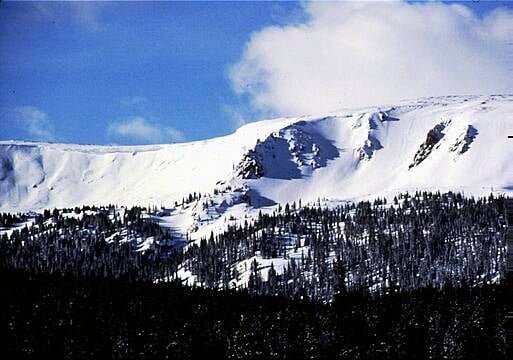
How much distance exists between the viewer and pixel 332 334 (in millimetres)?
137375

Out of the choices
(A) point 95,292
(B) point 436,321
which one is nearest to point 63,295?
(A) point 95,292

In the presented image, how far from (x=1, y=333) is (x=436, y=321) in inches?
2517

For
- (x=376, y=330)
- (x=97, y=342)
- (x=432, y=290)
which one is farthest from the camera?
(x=432, y=290)

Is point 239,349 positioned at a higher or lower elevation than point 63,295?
lower

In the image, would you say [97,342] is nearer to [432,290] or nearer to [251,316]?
[251,316]

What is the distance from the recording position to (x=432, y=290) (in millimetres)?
175625

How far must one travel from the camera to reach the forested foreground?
11938 centimetres

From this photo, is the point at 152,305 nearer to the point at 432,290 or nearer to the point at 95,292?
the point at 95,292

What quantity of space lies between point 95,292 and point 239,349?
123 ft

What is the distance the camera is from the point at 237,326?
5482 inches

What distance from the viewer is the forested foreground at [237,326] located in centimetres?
11938

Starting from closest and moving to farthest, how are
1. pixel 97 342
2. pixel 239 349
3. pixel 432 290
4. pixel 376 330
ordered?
pixel 97 342, pixel 239 349, pixel 376 330, pixel 432 290

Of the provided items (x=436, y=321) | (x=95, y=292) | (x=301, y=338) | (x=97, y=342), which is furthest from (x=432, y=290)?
(x=97, y=342)

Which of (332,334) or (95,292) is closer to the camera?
(332,334)
